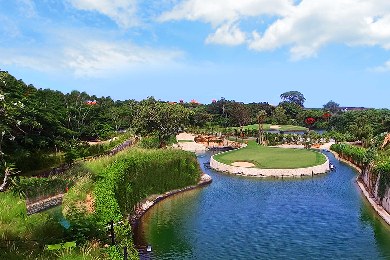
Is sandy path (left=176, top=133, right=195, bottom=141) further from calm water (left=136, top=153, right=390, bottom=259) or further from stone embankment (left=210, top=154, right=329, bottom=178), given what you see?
calm water (left=136, top=153, right=390, bottom=259)

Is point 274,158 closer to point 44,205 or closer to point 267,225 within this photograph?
point 267,225

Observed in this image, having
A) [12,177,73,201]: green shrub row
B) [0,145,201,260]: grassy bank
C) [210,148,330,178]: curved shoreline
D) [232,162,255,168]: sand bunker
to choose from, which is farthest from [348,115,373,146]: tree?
[12,177,73,201]: green shrub row

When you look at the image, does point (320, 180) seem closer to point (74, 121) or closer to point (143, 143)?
point (143, 143)

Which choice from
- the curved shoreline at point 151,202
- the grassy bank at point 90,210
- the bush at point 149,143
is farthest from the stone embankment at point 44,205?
the bush at point 149,143

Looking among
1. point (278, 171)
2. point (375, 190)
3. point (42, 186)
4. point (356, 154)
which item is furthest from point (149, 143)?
point (375, 190)

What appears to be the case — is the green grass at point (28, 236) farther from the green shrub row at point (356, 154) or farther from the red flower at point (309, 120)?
the red flower at point (309, 120)
